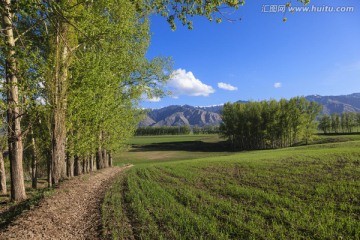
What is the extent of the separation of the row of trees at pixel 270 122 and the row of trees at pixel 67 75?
224 feet

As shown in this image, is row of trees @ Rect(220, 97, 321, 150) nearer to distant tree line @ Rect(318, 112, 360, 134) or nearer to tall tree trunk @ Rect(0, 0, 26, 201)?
distant tree line @ Rect(318, 112, 360, 134)

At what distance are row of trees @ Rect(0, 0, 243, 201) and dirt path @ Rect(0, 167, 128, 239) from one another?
13.5 ft

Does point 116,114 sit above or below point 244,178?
above

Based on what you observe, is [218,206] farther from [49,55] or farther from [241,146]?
[241,146]

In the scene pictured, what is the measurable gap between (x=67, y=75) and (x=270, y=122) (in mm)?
79554

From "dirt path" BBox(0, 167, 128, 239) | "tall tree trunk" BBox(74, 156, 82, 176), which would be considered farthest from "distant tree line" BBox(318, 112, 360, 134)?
"dirt path" BBox(0, 167, 128, 239)

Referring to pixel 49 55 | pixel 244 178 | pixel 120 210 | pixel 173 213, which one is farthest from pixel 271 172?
pixel 49 55

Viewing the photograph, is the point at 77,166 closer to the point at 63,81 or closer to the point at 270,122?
the point at 63,81

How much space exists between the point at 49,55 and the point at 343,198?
19.2m

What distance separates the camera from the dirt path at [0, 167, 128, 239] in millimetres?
8594

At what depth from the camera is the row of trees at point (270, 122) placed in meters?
82.4

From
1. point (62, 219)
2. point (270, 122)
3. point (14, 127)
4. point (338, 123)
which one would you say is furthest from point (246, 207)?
point (338, 123)

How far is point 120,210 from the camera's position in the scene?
458 inches

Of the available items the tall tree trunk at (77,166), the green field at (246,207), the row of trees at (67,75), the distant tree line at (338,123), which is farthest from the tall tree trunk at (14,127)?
the distant tree line at (338,123)
